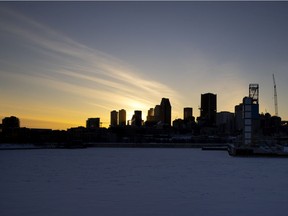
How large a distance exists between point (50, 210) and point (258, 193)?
1790 centimetres

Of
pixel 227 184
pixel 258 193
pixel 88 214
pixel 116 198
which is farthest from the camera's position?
pixel 227 184

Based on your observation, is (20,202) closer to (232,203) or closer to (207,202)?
(207,202)

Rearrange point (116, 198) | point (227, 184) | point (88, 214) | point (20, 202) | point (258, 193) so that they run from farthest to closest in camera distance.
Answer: point (227, 184)
point (258, 193)
point (116, 198)
point (20, 202)
point (88, 214)

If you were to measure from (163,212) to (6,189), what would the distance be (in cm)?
1693

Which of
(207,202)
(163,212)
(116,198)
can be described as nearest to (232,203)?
(207,202)

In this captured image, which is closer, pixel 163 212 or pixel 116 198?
pixel 163 212

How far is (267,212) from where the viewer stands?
2369cm

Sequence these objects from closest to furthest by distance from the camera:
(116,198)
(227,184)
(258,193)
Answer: (116,198) → (258,193) → (227,184)

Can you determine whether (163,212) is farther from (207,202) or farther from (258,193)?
(258,193)

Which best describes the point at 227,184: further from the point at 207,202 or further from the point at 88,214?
the point at 88,214

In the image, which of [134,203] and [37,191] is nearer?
[134,203]

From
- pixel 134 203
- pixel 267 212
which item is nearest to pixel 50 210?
pixel 134 203

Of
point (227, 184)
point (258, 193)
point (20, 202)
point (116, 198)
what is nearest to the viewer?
point (20, 202)

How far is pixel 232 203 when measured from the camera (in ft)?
88.3
